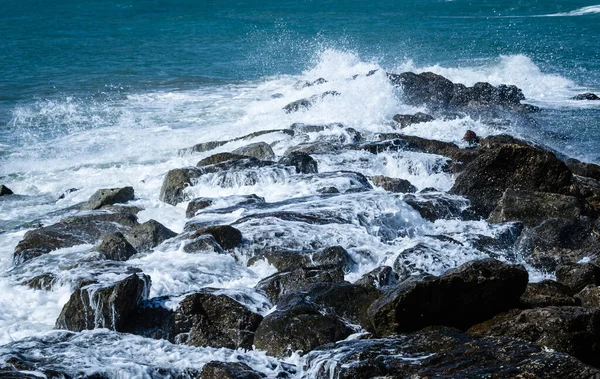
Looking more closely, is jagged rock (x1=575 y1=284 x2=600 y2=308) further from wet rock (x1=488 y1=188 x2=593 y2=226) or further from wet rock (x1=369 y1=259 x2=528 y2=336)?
wet rock (x1=488 y1=188 x2=593 y2=226)

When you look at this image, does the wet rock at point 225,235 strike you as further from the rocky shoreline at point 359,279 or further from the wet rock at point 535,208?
the wet rock at point 535,208

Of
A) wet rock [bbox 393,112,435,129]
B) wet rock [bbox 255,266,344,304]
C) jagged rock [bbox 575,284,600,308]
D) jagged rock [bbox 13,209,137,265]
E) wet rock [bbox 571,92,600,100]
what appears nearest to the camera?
jagged rock [bbox 575,284,600,308]

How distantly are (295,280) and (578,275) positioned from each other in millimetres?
3067

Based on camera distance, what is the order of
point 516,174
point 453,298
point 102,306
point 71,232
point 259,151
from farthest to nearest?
1. point 259,151
2. point 516,174
3. point 71,232
4. point 102,306
5. point 453,298

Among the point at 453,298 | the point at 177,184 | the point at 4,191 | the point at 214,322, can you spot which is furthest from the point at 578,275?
the point at 4,191

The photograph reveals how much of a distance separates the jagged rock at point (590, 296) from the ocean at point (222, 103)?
58.3 inches

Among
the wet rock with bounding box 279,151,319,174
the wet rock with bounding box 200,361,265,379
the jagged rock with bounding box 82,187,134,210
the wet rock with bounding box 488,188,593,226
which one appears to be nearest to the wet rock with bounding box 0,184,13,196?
the jagged rock with bounding box 82,187,134,210

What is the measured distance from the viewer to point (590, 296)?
740cm

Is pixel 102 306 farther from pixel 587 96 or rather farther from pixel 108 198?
pixel 587 96

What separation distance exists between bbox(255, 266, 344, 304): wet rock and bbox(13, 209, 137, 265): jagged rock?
3602mm

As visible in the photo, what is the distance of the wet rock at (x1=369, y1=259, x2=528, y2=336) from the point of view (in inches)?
264

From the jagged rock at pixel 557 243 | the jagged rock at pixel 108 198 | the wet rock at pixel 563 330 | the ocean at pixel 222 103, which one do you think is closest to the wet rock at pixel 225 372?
the ocean at pixel 222 103

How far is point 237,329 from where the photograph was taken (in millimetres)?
7324

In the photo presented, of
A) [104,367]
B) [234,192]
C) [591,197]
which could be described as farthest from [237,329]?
[591,197]
